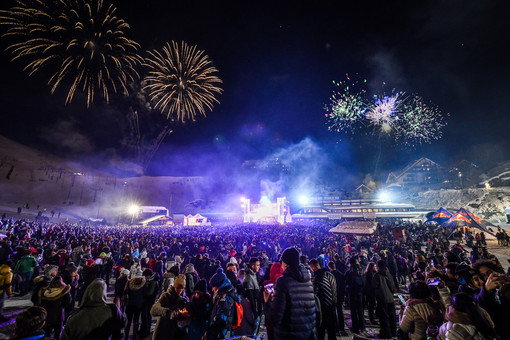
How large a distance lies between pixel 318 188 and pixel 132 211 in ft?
237

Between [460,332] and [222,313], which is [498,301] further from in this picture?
[222,313]

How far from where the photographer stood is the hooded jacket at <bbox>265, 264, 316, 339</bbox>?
302 cm

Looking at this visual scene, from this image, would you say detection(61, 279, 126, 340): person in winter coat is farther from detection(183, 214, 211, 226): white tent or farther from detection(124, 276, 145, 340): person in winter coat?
detection(183, 214, 211, 226): white tent

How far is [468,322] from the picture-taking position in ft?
8.17

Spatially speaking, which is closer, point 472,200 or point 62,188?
point 472,200

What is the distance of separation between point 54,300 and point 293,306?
5.13m

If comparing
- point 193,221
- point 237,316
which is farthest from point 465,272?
point 193,221

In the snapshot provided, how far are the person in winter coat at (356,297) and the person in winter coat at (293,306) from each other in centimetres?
463

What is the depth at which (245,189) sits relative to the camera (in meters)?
99.5

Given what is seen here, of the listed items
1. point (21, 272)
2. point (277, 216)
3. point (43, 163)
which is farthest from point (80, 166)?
point (21, 272)

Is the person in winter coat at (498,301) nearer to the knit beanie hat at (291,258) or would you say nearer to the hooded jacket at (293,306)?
the hooded jacket at (293,306)

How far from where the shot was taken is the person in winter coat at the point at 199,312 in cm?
389

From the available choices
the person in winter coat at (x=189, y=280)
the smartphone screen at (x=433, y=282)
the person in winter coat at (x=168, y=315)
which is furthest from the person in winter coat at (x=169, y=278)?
the smartphone screen at (x=433, y=282)

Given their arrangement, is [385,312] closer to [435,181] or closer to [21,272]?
[21,272]
